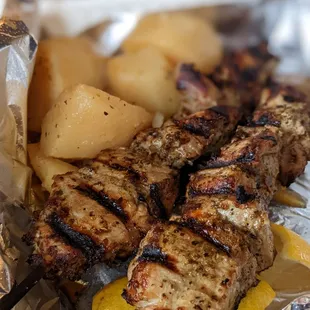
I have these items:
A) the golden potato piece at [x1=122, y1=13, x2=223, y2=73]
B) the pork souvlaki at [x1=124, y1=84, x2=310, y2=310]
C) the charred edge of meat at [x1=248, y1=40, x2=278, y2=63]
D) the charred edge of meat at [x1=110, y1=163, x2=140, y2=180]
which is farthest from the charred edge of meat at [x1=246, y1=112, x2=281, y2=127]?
the charred edge of meat at [x1=248, y1=40, x2=278, y2=63]

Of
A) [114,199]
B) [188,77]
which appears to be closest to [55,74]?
[188,77]

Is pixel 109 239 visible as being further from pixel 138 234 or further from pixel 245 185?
pixel 245 185

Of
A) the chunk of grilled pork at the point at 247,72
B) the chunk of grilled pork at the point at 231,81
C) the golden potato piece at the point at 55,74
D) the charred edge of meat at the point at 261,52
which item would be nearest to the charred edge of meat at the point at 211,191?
the chunk of grilled pork at the point at 231,81

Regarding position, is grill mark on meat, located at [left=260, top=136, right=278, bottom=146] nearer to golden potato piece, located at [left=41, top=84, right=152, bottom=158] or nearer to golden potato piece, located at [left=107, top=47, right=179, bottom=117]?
golden potato piece, located at [left=41, top=84, right=152, bottom=158]

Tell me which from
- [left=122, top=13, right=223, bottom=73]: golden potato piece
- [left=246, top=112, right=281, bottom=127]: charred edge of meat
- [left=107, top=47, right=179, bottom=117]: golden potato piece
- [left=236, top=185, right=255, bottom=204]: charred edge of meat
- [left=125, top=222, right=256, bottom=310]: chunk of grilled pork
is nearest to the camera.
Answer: [left=125, top=222, right=256, bottom=310]: chunk of grilled pork

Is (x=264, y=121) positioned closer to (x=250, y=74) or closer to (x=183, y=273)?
(x=183, y=273)

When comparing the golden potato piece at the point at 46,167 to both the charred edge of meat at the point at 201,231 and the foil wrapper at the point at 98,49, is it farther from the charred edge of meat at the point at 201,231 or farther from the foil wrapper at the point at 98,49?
the charred edge of meat at the point at 201,231

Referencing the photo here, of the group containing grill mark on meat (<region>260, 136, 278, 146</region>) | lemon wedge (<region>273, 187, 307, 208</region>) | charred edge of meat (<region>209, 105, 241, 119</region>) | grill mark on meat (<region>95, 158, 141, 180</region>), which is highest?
charred edge of meat (<region>209, 105, 241, 119</region>)
